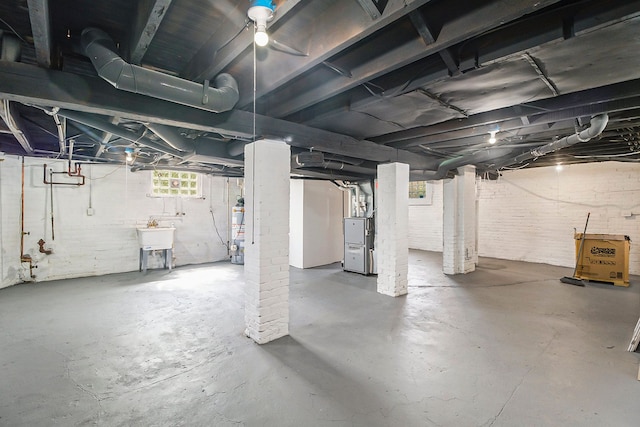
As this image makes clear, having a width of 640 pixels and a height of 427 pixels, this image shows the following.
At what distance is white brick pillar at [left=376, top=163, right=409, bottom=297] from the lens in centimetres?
452

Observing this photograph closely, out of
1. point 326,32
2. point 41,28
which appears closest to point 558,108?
point 326,32

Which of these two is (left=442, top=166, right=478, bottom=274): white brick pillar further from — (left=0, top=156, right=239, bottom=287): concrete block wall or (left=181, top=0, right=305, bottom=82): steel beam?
(left=0, top=156, right=239, bottom=287): concrete block wall

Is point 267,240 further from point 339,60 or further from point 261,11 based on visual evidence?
point 261,11

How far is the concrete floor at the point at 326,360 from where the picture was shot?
6.40 feet

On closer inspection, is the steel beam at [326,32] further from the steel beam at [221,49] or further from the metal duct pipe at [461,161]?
the metal duct pipe at [461,161]

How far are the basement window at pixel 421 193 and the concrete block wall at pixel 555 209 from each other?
1465mm

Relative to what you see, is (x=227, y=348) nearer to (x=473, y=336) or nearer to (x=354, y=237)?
(x=473, y=336)

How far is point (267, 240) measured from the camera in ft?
9.81

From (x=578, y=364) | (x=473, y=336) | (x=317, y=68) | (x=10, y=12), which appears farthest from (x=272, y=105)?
(x=578, y=364)

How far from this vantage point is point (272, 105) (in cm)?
293

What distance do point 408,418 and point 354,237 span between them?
4327 mm

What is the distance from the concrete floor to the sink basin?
140cm

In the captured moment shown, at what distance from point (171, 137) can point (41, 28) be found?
1788 millimetres

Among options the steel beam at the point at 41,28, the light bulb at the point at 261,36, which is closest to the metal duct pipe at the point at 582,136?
the light bulb at the point at 261,36
